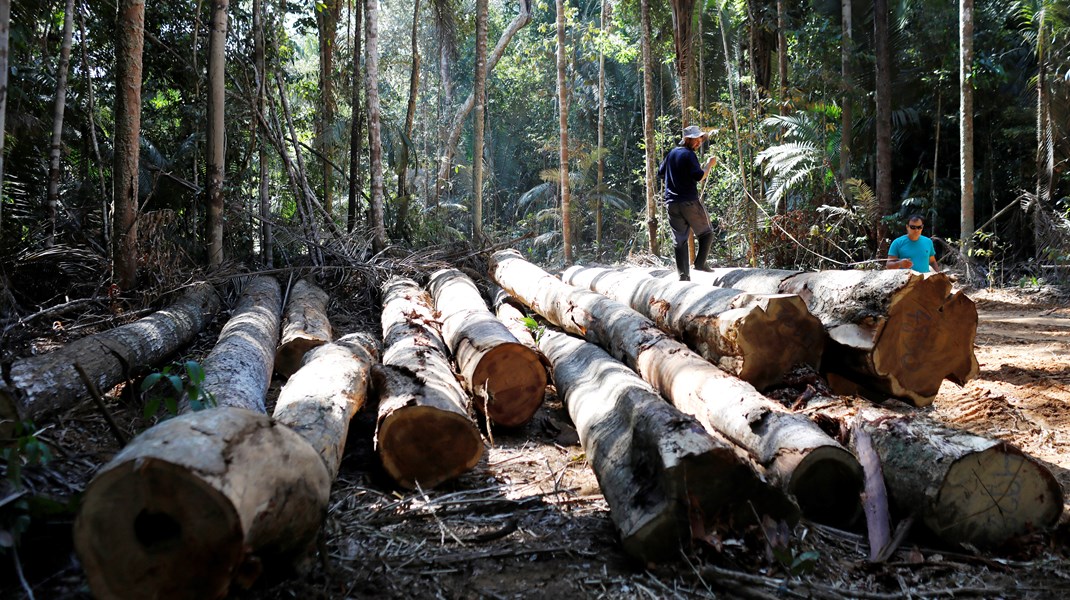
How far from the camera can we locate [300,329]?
22.1ft

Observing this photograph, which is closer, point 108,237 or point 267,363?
point 267,363

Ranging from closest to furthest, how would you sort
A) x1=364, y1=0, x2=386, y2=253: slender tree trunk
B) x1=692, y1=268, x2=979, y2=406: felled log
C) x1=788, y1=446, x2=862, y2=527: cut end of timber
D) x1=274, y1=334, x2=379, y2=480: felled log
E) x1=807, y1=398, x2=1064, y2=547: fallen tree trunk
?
x1=807, y1=398, x2=1064, y2=547: fallen tree trunk < x1=788, y1=446, x2=862, y2=527: cut end of timber < x1=274, y1=334, x2=379, y2=480: felled log < x1=692, y1=268, x2=979, y2=406: felled log < x1=364, y1=0, x2=386, y2=253: slender tree trunk

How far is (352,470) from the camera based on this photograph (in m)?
4.32

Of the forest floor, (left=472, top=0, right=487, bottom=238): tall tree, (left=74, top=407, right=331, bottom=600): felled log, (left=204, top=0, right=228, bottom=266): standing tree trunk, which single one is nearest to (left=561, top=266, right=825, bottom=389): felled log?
the forest floor

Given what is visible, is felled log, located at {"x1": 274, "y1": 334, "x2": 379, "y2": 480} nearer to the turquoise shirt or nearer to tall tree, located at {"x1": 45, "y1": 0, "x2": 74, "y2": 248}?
tall tree, located at {"x1": 45, "y1": 0, "x2": 74, "y2": 248}

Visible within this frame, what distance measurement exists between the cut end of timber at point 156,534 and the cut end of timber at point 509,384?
2.78 m

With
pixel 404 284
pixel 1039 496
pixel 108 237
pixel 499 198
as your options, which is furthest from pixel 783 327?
pixel 499 198

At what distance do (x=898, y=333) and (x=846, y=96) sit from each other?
1183 cm

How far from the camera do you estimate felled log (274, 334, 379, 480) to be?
3596mm

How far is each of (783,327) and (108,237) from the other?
8.31 metres

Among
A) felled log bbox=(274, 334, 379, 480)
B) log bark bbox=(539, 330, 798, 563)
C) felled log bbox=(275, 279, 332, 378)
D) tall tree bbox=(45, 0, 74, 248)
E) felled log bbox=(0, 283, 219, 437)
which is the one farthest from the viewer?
tall tree bbox=(45, 0, 74, 248)

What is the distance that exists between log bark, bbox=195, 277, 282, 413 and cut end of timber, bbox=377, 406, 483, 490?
819mm

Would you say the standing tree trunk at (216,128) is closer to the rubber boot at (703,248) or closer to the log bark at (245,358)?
the log bark at (245,358)

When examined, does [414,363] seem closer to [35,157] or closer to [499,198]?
[35,157]
